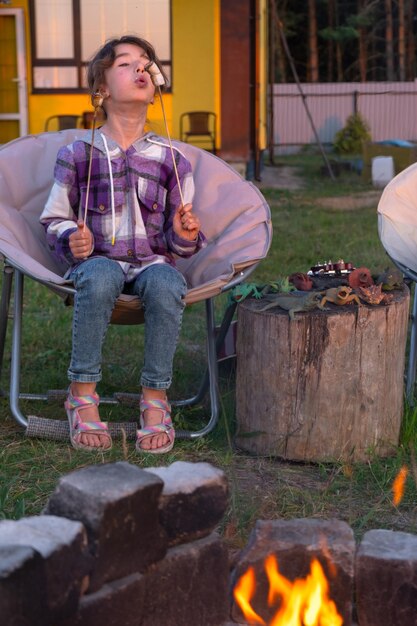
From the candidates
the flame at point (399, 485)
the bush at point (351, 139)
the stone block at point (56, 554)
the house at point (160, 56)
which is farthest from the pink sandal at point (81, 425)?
the bush at point (351, 139)

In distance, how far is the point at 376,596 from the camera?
222 centimetres

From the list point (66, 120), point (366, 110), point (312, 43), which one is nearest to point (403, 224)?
point (66, 120)

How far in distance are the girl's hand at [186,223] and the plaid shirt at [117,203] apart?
0.11 ft

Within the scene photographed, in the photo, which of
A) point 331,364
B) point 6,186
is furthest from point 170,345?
point 6,186

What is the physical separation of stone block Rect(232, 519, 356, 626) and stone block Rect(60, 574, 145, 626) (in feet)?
0.93

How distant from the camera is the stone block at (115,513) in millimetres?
1926

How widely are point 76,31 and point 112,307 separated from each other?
11095 millimetres

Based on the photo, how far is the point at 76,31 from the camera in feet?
45.0

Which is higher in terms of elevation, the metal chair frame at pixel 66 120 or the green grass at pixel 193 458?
the metal chair frame at pixel 66 120

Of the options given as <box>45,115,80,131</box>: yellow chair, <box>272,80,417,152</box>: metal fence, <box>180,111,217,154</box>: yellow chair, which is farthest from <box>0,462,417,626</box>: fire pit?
<box>272,80,417,152</box>: metal fence

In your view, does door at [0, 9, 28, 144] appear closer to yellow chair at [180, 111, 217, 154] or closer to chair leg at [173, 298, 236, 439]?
yellow chair at [180, 111, 217, 154]

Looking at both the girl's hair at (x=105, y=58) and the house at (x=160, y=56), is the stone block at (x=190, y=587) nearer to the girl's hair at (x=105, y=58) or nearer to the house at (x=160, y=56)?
the girl's hair at (x=105, y=58)

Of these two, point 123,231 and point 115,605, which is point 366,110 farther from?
point 115,605

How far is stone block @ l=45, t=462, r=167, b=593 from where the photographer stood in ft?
6.32
